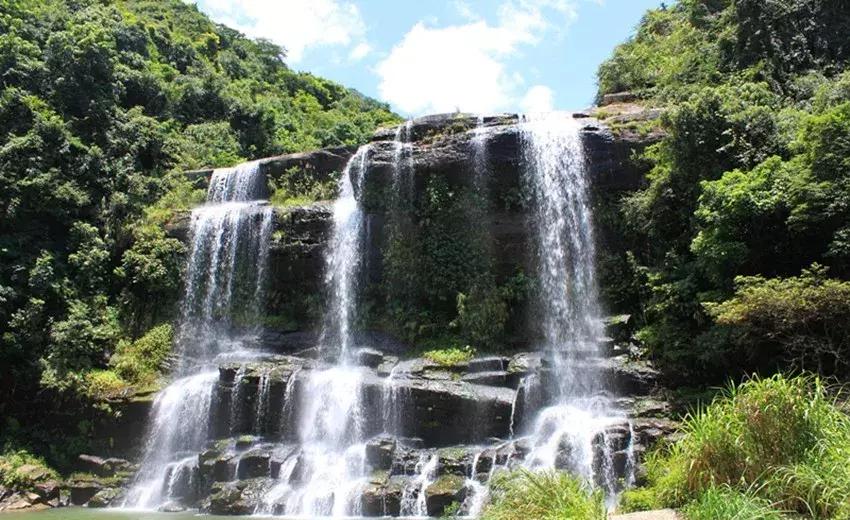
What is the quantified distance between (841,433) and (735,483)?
118 cm

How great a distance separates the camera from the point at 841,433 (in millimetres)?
6574

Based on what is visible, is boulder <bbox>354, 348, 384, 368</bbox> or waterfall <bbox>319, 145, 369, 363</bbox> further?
waterfall <bbox>319, 145, 369, 363</bbox>

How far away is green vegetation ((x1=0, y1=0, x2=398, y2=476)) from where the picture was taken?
1905 cm

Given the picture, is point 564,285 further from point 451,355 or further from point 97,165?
point 97,165

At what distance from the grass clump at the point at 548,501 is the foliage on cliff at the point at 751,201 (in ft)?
19.5

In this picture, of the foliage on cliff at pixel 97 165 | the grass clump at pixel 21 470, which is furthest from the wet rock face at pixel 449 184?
the grass clump at pixel 21 470

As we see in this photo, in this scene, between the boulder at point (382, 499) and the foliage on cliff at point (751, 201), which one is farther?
the boulder at point (382, 499)

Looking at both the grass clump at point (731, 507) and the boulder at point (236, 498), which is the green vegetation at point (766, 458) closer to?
the grass clump at point (731, 507)

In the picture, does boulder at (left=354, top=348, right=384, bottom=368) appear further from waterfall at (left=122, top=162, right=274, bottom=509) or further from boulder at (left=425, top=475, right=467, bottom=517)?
boulder at (left=425, top=475, right=467, bottom=517)

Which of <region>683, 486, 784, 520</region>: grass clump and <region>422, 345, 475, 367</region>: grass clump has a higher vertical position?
<region>422, 345, 475, 367</region>: grass clump

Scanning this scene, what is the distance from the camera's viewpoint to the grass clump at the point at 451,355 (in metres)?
16.7

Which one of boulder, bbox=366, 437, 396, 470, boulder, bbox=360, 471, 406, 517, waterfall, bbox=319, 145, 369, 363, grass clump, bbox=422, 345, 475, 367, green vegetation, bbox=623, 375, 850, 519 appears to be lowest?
boulder, bbox=360, 471, 406, 517

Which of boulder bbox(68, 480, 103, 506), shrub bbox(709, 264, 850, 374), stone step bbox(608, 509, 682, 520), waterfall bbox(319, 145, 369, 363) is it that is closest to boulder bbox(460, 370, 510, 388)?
waterfall bbox(319, 145, 369, 363)

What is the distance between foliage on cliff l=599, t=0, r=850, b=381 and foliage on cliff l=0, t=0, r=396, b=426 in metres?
15.3
